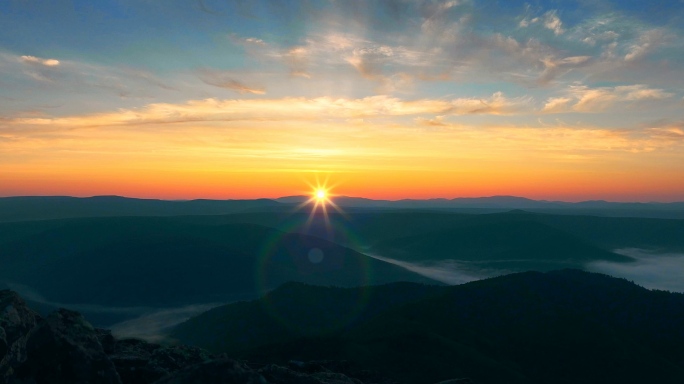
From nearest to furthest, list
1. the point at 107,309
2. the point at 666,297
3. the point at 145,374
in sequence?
the point at 145,374 → the point at 666,297 → the point at 107,309

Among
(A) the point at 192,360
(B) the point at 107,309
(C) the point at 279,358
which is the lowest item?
(B) the point at 107,309

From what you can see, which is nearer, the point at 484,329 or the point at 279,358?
the point at 279,358

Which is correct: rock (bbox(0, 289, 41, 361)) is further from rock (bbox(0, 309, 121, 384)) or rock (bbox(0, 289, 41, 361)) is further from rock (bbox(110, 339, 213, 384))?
rock (bbox(110, 339, 213, 384))

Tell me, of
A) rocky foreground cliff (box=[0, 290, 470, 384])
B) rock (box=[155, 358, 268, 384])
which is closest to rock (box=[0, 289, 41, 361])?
rocky foreground cliff (box=[0, 290, 470, 384])

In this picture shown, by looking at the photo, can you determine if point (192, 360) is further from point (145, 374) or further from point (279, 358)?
point (279, 358)

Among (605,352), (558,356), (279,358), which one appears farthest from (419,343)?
(605,352)

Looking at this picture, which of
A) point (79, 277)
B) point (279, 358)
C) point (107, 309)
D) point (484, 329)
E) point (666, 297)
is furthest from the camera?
point (79, 277)

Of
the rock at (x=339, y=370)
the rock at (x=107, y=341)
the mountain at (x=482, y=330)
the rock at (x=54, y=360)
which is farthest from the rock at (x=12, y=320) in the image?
the mountain at (x=482, y=330)

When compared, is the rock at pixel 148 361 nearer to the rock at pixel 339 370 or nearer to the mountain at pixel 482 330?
the rock at pixel 339 370

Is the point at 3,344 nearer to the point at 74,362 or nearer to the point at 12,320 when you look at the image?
the point at 12,320
